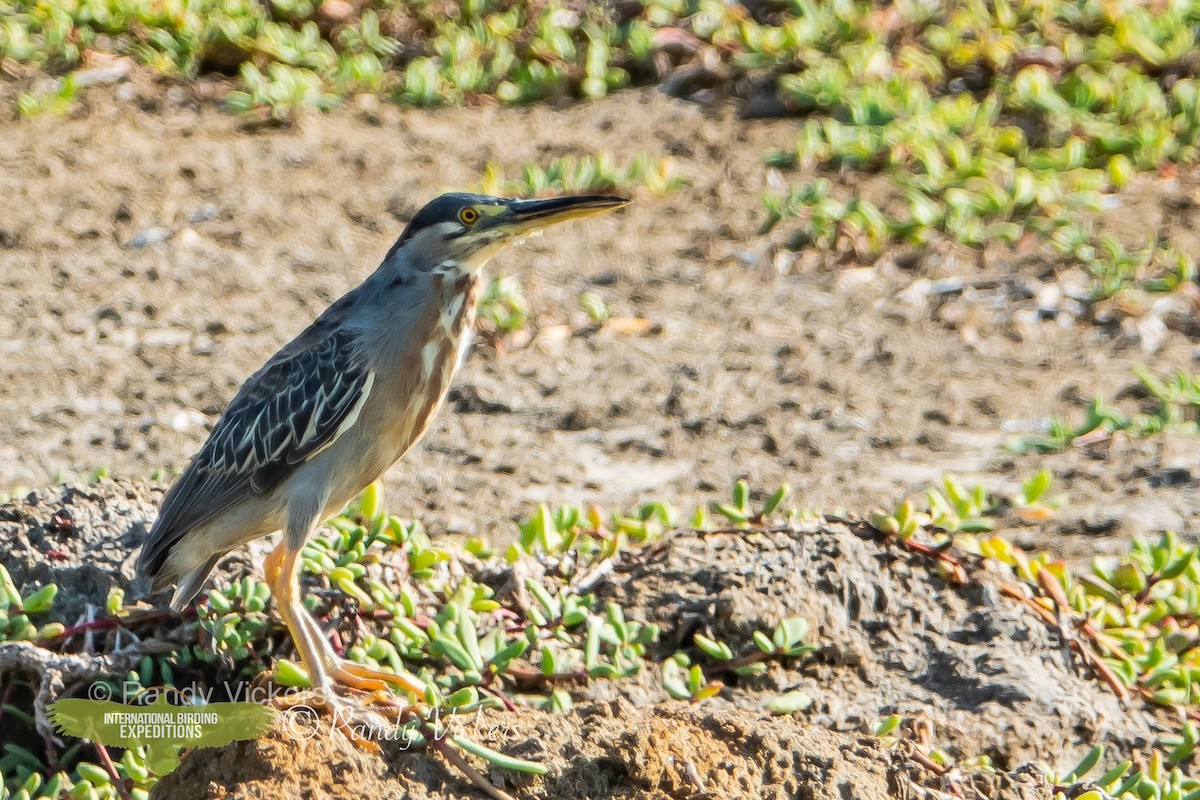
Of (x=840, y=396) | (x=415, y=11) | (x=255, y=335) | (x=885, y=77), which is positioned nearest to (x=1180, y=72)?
(x=885, y=77)

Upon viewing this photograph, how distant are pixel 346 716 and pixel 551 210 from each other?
66.4 inches

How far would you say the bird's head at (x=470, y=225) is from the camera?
4.64 meters

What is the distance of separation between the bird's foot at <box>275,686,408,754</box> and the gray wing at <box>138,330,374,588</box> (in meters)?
0.83

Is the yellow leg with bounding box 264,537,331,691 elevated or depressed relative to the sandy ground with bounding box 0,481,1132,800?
elevated

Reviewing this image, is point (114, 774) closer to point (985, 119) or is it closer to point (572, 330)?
point (572, 330)

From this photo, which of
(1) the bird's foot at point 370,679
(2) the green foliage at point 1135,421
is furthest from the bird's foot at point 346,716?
(2) the green foliage at point 1135,421

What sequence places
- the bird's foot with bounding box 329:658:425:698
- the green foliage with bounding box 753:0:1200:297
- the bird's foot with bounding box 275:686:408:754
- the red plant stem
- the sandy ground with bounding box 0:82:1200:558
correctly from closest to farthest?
the bird's foot with bounding box 275:686:408:754 → the red plant stem → the bird's foot with bounding box 329:658:425:698 → the sandy ground with bounding box 0:82:1200:558 → the green foliage with bounding box 753:0:1200:297

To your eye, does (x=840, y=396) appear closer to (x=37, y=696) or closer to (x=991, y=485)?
(x=991, y=485)

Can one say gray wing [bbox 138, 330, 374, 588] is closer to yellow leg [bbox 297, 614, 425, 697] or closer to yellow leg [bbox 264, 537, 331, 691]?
yellow leg [bbox 264, 537, 331, 691]

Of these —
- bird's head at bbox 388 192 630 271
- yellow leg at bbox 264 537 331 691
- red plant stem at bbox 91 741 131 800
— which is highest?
bird's head at bbox 388 192 630 271

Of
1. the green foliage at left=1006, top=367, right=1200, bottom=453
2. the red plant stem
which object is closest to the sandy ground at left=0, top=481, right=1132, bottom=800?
the red plant stem

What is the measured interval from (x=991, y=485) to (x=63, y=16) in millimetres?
6659

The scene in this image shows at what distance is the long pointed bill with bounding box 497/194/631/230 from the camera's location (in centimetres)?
459

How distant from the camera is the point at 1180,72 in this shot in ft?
31.6
